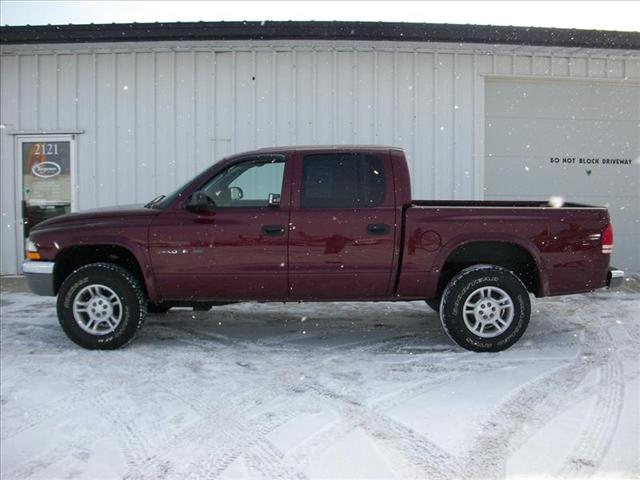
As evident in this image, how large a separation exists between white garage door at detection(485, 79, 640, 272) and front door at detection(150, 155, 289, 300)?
18.5 ft

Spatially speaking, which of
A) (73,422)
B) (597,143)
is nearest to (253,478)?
(73,422)

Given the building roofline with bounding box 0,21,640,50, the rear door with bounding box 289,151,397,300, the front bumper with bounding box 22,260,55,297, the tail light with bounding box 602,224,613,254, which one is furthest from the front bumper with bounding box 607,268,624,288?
the front bumper with bounding box 22,260,55,297

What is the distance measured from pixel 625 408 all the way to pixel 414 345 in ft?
6.51

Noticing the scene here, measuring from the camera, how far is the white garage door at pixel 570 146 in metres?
10.2

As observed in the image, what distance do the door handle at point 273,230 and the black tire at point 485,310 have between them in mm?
1553

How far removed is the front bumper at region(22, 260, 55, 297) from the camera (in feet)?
18.7

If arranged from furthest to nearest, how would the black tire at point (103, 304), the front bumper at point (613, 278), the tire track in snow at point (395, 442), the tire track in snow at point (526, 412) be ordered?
the front bumper at point (613, 278) < the black tire at point (103, 304) < the tire track in snow at point (526, 412) < the tire track in snow at point (395, 442)

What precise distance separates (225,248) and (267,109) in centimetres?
482

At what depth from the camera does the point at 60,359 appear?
5.39 metres

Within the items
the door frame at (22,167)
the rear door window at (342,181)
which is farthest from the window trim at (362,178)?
the door frame at (22,167)

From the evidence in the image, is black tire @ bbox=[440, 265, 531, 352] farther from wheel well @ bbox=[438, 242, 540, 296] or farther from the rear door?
the rear door

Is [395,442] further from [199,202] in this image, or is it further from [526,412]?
[199,202]

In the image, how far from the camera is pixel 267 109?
387 inches

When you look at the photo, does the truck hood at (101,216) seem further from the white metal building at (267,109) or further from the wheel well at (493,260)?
the white metal building at (267,109)
